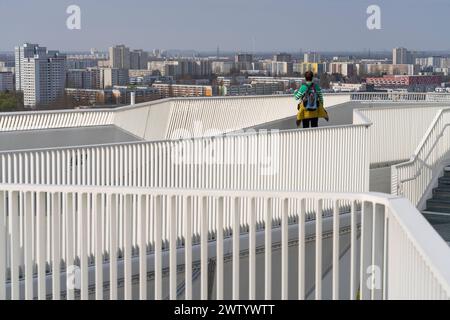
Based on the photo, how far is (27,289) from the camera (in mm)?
7086

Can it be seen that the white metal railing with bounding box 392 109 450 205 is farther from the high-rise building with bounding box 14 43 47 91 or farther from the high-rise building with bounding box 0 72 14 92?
the high-rise building with bounding box 0 72 14 92

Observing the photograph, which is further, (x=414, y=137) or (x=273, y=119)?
(x=273, y=119)

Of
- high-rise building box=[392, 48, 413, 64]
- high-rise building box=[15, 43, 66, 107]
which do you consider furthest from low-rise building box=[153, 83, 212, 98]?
high-rise building box=[392, 48, 413, 64]

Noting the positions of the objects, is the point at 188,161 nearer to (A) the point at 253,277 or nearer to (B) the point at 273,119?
(A) the point at 253,277

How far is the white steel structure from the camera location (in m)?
6.22

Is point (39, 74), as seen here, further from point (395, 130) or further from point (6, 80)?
point (395, 130)

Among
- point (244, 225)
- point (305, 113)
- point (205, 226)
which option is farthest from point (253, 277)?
point (305, 113)

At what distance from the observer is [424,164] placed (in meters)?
19.8

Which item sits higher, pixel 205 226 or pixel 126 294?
pixel 205 226

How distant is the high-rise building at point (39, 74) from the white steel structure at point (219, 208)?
2270 cm

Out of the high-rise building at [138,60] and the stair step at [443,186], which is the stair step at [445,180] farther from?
the high-rise building at [138,60]
